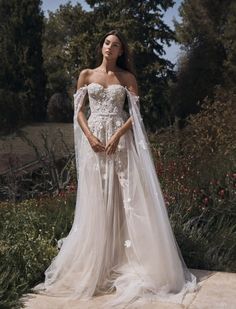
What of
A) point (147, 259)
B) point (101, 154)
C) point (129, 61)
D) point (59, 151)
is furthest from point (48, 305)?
point (59, 151)

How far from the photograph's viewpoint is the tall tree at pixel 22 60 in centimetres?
1950

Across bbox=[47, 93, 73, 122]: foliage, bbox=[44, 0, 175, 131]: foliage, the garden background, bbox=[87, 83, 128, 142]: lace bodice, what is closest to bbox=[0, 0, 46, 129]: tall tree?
the garden background

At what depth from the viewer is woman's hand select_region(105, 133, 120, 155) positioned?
11.4 ft

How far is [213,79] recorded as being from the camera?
18656 millimetres

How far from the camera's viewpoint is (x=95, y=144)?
3.48 meters

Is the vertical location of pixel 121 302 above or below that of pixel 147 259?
below

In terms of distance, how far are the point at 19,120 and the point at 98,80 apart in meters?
15.9

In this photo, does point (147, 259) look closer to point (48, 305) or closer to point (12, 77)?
point (48, 305)

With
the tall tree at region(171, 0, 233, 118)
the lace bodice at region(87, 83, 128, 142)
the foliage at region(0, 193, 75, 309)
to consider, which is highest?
the tall tree at region(171, 0, 233, 118)

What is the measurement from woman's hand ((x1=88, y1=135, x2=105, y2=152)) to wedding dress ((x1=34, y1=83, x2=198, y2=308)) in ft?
0.14

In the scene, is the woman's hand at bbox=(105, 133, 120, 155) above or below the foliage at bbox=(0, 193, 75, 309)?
above

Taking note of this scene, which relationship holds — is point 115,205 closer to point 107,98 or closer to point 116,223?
point 116,223

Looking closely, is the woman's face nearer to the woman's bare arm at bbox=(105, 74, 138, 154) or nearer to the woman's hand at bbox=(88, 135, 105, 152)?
the woman's bare arm at bbox=(105, 74, 138, 154)

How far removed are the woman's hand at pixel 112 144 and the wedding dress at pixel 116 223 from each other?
0.05m
